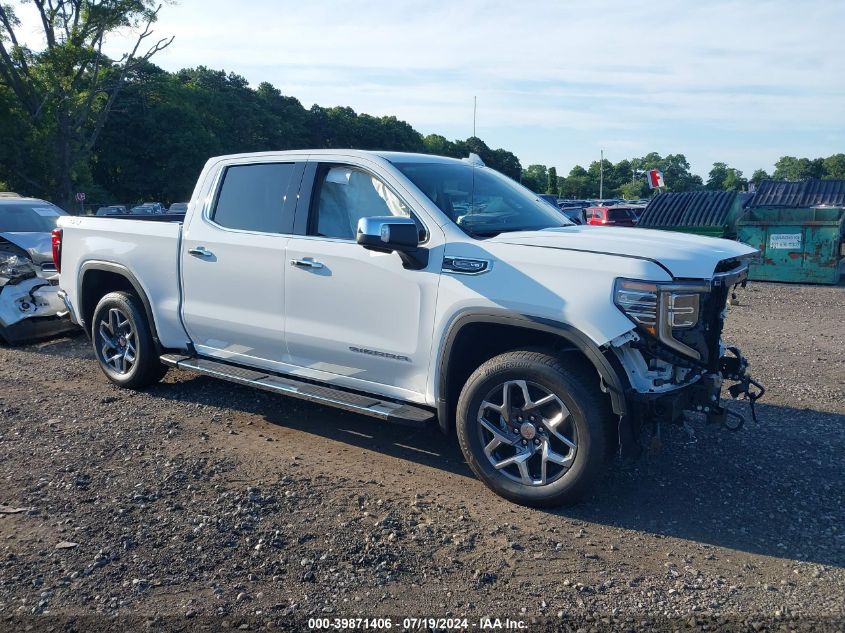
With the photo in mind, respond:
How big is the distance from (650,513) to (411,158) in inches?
107

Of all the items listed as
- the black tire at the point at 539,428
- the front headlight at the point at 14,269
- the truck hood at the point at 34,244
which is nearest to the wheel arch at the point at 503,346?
the black tire at the point at 539,428

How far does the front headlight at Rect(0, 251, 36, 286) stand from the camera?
903cm

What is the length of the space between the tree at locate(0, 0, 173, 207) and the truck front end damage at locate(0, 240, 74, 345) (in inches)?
926

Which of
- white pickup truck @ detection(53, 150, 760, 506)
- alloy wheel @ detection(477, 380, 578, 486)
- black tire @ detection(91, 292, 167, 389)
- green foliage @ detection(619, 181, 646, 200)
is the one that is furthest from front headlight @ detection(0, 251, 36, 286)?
green foliage @ detection(619, 181, 646, 200)

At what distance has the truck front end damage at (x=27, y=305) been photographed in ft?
29.1

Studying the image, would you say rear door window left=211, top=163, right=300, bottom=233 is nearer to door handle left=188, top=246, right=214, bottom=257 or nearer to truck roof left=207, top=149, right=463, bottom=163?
truck roof left=207, top=149, right=463, bottom=163

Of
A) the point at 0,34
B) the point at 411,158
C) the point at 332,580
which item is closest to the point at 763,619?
the point at 332,580

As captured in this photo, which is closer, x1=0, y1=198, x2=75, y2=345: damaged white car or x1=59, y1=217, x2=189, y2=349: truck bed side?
x1=59, y1=217, x2=189, y2=349: truck bed side

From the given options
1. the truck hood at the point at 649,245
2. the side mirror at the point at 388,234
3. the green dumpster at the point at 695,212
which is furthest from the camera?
the green dumpster at the point at 695,212

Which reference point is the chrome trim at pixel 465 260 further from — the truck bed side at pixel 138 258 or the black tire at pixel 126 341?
the black tire at pixel 126 341

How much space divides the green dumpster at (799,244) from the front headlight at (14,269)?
12893mm

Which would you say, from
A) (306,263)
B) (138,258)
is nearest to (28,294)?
(138,258)

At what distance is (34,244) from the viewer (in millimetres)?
10188

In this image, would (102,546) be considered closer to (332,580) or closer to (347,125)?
(332,580)
